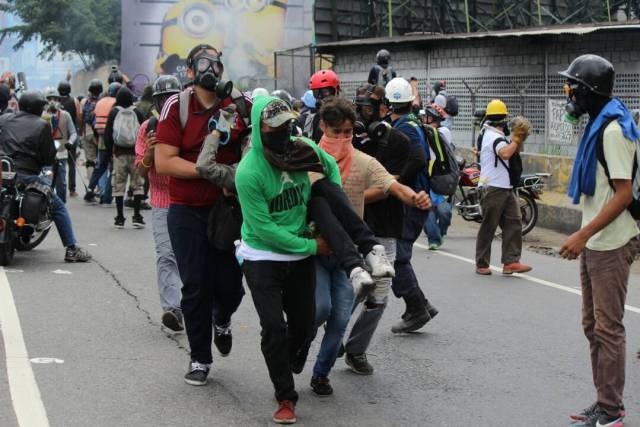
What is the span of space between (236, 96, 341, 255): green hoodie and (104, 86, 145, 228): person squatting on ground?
8913 mm

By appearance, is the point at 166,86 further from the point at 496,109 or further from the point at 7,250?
the point at 496,109

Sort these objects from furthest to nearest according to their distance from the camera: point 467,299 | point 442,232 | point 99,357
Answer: point 442,232
point 467,299
point 99,357

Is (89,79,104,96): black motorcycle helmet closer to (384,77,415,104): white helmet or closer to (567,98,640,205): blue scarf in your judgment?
(384,77,415,104): white helmet

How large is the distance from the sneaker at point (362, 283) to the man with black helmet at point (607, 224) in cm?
100

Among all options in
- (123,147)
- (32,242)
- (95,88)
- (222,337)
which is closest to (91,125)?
(95,88)

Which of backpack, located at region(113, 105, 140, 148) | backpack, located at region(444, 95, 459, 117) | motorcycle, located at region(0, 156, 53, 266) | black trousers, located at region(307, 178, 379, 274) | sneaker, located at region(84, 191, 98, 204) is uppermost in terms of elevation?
backpack, located at region(444, 95, 459, 117)

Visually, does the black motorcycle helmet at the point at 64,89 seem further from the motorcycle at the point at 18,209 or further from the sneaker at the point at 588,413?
the sneaker at the point at 588,413

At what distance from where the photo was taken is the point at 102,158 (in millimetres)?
16734

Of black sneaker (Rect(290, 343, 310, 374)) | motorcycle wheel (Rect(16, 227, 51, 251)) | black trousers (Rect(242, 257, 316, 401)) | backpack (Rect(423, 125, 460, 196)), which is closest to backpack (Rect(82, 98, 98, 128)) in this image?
motorcycle wheel (Rect(16, 227, 51, 251))

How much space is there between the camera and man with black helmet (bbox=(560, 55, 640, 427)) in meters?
5.42

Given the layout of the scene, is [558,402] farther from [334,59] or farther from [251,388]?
[334,59]

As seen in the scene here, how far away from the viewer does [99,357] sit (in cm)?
726

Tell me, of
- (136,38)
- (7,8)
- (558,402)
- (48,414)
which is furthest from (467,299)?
(7,8)

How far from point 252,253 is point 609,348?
189 centimetres
